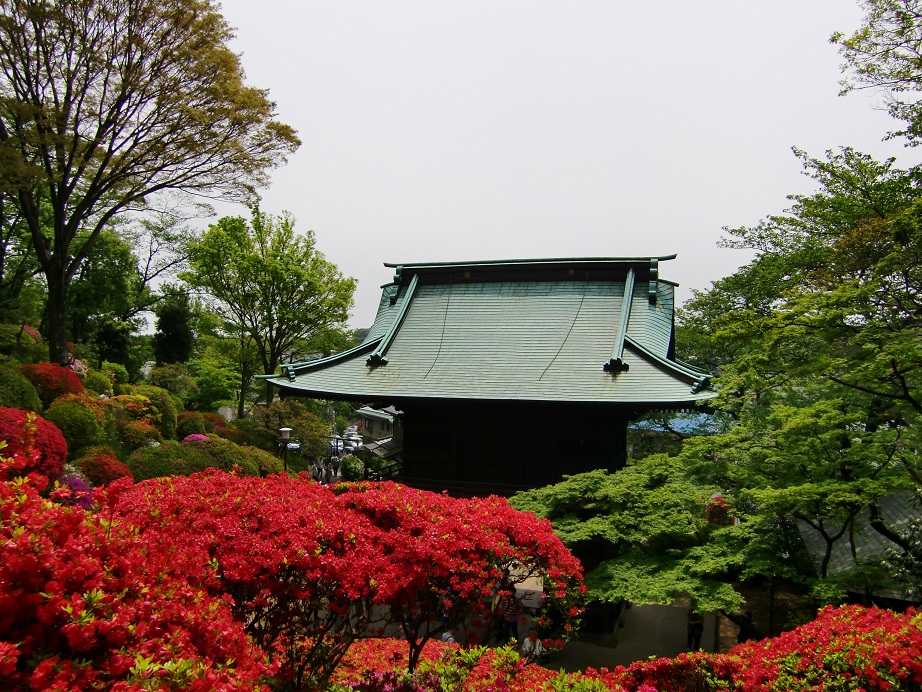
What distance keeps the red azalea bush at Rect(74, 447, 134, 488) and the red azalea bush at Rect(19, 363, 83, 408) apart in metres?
3.79

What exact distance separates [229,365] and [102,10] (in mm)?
19132

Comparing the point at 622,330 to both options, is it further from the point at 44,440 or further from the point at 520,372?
the point at 44,440

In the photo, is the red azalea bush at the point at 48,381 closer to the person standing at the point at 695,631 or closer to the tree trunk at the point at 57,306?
the tree trunk at the point at 57,306

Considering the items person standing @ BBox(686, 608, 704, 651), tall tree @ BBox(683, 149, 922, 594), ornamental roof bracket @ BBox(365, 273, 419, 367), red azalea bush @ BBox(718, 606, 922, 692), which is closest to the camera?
red azalea bush @ BBox(718, 606, 922, 692)

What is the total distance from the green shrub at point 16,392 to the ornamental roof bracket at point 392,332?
25.9 ft

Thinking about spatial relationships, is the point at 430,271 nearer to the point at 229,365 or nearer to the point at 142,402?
the point at 142,402

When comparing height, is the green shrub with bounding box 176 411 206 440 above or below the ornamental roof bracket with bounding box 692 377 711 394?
below

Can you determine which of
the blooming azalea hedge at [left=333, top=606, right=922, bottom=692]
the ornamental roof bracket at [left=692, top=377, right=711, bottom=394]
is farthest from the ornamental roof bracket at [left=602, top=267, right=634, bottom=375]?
the blooming azalea hedge at [left=333, top=606, right=922, bottom=692]

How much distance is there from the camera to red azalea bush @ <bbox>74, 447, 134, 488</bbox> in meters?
12.2

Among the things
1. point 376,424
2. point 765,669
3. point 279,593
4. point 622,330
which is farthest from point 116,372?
point 376,424

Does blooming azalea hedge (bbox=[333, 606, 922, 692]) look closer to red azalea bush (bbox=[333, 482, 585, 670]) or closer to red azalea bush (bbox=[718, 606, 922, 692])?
red azalea bush (bbox=[718, 606, 922, 692])

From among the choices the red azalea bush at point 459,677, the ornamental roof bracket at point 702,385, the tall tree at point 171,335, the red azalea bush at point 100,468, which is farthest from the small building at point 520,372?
the tall tree at point 171,335

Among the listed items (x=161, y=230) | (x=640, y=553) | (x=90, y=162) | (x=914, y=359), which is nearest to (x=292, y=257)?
(x=90, y=162)

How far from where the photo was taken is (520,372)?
13.8 metres
